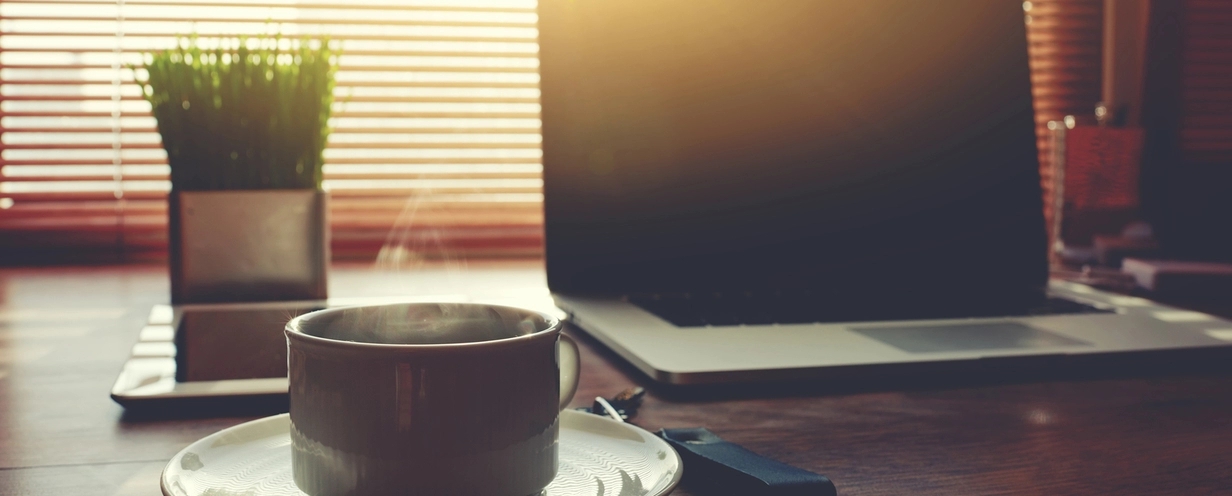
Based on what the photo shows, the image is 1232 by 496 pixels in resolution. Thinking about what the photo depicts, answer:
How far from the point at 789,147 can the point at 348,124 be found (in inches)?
37.3

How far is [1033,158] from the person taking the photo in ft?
3.08

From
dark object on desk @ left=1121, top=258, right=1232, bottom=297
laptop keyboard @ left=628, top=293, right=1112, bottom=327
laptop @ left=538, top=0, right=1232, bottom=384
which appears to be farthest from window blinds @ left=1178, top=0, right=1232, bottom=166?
laptop keyboard @ left=628, top=293, right=1112, bottom=327

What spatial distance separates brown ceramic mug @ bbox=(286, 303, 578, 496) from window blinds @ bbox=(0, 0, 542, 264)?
114cm

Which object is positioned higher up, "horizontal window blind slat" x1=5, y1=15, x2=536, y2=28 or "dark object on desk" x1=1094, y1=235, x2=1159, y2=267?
"horizontal window blind slat" x1=5, y1=15, x2=536, y2=28

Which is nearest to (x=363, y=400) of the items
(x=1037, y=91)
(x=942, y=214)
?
(x=942, y=214)

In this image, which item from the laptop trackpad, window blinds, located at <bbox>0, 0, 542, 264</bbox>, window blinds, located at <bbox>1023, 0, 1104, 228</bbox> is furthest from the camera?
window blinds, located at <bbox>1023, 0, 1104, 228</bbox>

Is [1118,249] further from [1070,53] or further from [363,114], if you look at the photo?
[363,114]

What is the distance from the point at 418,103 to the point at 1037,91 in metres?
1.14

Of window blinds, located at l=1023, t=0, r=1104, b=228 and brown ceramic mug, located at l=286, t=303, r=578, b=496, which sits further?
window blinds, located at l=1023, t=0, r=1104, b=228

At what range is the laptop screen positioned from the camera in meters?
0.85

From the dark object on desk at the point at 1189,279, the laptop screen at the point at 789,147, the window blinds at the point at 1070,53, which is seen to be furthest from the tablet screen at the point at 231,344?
the window blinds at the point at 1070,53

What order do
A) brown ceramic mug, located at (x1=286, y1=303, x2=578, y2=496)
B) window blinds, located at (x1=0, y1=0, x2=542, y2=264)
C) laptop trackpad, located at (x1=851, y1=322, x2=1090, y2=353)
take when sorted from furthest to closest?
window blinds, located at (x1=0, y1=0, x2=542, y2=264), laptop trackpad, located at (x1=851, y1=322, x2=1090, y2=353), brown ceramic mug, located at (x1=286, y1=303, x2=578, y2=496)

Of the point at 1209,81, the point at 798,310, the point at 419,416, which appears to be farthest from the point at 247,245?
the point at 1209,81

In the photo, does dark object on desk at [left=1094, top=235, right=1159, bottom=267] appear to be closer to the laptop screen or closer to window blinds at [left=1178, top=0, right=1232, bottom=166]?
the laptop screen
